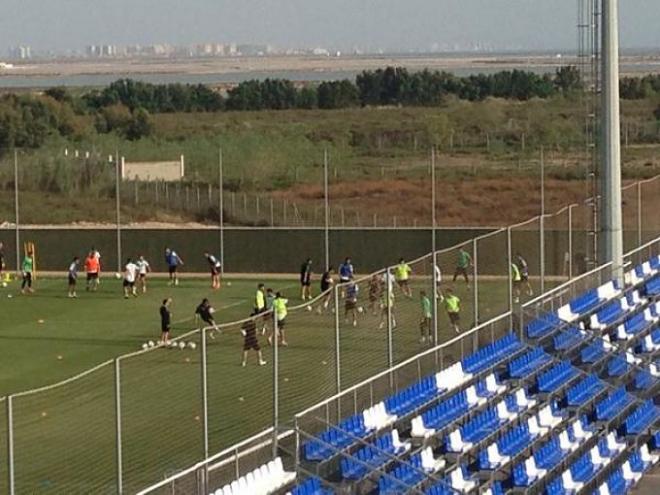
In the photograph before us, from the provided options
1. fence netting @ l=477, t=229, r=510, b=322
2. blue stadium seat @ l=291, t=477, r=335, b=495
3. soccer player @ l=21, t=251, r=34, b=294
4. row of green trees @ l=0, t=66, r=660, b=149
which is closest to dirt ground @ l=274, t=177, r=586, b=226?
soccer player @ l=21, t=251, r=34, b=294

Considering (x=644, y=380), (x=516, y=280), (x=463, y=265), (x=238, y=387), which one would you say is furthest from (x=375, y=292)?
(x=516, y=280)

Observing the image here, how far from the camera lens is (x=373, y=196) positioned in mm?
56531

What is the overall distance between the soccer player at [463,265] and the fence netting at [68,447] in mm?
9411

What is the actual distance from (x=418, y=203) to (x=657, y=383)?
98.4 feet

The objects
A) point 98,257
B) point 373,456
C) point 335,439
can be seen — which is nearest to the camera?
A: point 335,439

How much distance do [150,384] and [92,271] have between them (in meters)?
20.7

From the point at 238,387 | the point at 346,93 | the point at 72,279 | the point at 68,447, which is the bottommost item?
the point at 72,279

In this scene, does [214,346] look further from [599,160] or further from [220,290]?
[220,290]

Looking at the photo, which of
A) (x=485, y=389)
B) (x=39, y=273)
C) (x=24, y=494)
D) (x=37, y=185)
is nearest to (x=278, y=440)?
(x=24, y=494)

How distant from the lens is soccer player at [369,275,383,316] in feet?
73.8

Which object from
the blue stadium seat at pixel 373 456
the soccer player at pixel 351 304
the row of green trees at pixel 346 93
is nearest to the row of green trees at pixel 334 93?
the row of green trees at pixel 346 93

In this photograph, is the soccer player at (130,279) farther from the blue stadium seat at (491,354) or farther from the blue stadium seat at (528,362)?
the blue stadium seat at (528,362)

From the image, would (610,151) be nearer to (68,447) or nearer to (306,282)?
(306,282)

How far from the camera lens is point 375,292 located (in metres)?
22.7
